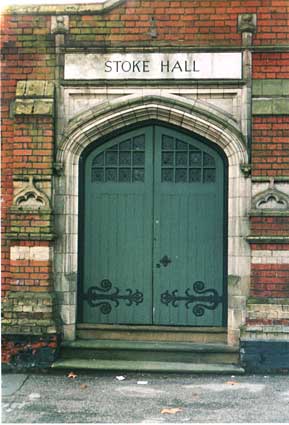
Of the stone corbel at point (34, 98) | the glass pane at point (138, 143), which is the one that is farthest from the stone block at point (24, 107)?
the glass pane at point (138, 143)

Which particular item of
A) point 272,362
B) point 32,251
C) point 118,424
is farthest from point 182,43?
point 118,424

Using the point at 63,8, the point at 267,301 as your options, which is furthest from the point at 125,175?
the point at 267,301

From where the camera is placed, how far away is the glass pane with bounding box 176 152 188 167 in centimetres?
875

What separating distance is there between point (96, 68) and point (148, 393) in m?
4.15

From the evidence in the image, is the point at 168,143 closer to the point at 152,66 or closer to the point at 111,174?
the point at 111,174

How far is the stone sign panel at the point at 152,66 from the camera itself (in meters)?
8.42

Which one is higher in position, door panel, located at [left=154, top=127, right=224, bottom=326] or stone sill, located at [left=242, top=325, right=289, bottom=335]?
door panel, located at [left=154, top=127, right=224, bottom=326]

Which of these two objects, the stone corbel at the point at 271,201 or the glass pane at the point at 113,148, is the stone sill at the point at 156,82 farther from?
the stone corbel at the point at 271,201

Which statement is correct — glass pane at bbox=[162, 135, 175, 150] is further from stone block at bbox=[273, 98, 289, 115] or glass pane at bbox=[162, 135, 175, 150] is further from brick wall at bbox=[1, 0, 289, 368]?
stone block at bbox=[273, 98, 289, 115]

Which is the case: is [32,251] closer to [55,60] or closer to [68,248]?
[68,248]

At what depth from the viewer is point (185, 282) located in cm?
871

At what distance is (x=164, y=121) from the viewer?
8.71 metres

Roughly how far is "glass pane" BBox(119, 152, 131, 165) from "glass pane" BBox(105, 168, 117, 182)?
143mm

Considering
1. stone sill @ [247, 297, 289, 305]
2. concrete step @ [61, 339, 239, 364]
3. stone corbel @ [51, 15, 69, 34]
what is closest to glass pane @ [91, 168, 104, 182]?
stone corbel @ [51, 15, 69, 34]
